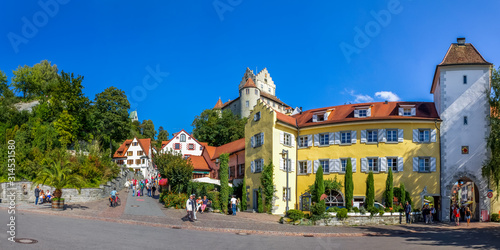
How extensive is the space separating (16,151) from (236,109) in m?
80.8

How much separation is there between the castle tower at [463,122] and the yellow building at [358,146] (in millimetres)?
960

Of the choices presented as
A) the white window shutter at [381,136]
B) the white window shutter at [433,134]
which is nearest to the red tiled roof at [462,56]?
the white window shutter at [433,134]

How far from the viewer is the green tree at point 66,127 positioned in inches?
2416

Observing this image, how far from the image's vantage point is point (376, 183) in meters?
41.9

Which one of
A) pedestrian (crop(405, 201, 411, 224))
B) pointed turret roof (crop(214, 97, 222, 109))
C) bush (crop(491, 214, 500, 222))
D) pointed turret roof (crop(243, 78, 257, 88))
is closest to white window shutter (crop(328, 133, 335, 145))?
pedestrian (crop(405, 201, 411, 224))

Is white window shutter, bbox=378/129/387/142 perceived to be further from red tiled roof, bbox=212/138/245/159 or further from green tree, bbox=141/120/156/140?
green tree, bbox=141/120/156/140

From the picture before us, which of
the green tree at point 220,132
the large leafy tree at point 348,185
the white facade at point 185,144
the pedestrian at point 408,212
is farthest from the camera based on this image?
the green tree at point 220,132

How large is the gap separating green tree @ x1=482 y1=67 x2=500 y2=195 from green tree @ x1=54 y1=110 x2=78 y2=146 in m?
51.7

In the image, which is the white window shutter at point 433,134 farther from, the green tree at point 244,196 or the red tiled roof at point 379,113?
the green tree at point 244,196

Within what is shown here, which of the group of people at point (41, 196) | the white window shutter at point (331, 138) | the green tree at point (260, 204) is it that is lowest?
the green tree at point (260, 204)

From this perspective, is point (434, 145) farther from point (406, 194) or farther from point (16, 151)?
point (16, 151)

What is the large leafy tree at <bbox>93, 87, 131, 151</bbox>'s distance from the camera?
252 ft

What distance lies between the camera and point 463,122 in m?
41.3

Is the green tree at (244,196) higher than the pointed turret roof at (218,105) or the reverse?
the reverse
